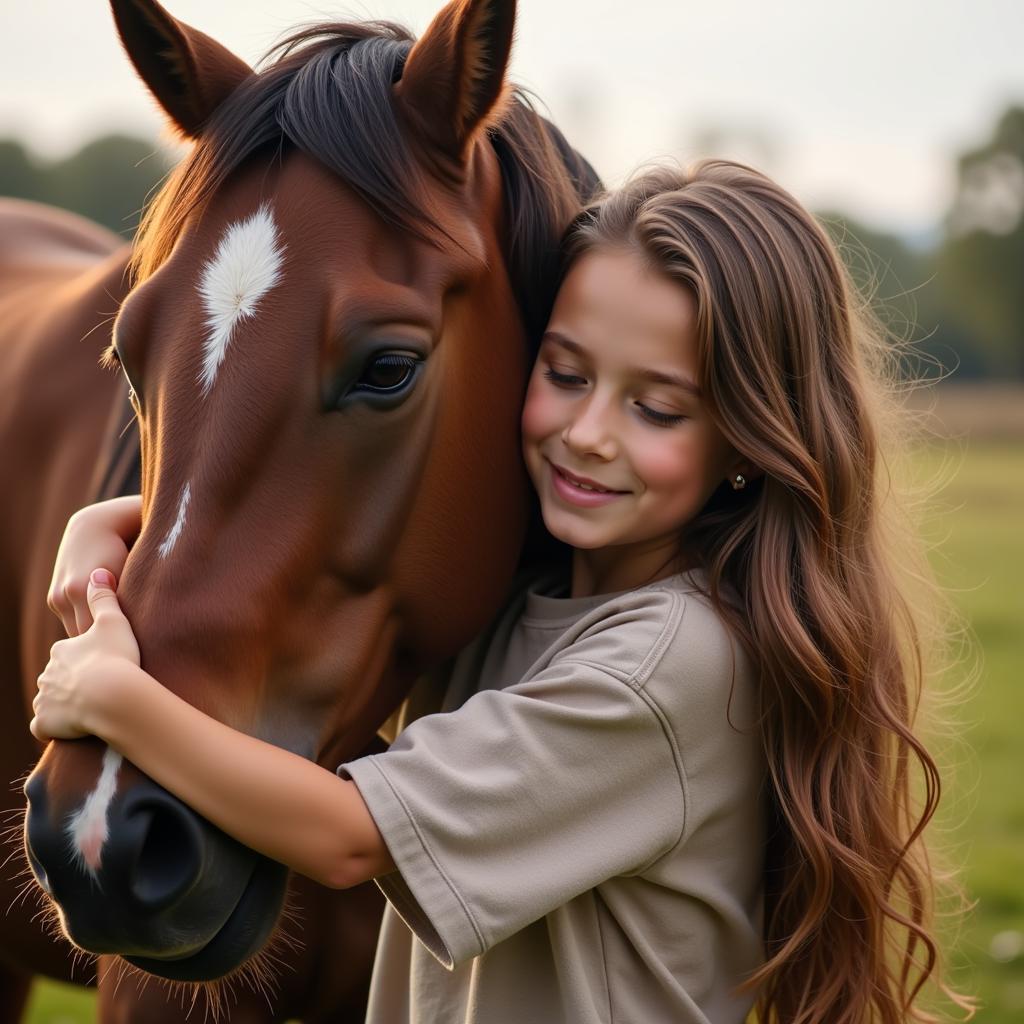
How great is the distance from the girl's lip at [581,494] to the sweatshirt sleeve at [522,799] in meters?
0.23

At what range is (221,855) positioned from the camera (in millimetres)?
1619

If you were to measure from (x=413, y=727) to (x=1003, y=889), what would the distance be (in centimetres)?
433

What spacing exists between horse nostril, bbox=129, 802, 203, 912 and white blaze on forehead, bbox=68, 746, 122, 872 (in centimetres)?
4

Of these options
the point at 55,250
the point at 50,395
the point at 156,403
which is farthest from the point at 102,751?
the point at 55,250

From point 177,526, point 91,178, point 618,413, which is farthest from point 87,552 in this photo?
point 91,178

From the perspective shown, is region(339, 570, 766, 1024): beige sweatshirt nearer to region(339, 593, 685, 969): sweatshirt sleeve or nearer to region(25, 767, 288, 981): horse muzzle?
region(339, 593, 685, 969): sweatshirt sleeve

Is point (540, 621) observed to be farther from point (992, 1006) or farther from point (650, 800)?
point (992, 1006)

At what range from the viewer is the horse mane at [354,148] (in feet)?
6.11

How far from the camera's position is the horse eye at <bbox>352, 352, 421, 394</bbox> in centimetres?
177

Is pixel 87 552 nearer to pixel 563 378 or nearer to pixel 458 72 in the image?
pixel 563 378

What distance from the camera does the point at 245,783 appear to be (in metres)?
1.59

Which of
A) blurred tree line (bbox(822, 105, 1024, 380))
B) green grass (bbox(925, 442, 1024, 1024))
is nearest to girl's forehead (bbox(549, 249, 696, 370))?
green grass (bbox(925, 442, 1024, 1024))

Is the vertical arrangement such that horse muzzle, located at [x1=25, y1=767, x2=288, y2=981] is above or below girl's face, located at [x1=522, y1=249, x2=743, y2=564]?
below

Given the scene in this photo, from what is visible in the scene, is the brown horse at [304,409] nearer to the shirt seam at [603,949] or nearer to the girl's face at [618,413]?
the girl's face at [618,413]
